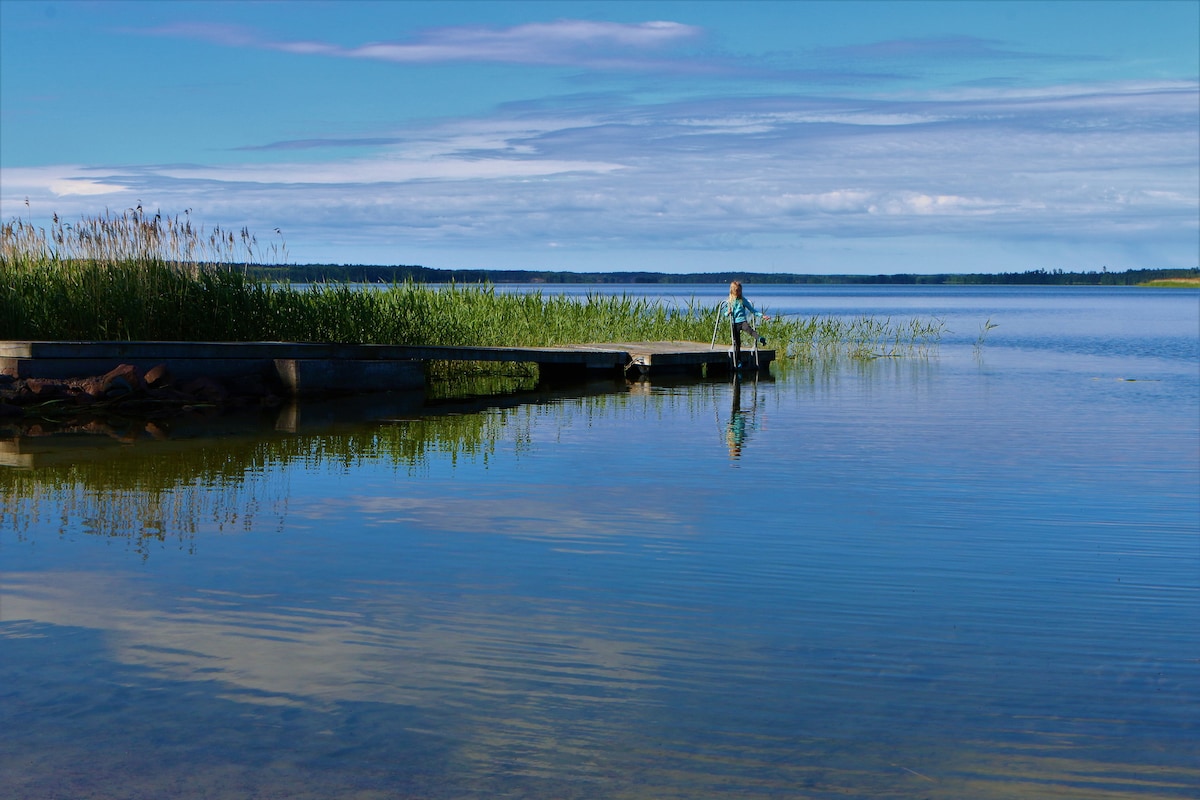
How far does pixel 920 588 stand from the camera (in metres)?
6.48

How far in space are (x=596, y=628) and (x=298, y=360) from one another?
1222 cm

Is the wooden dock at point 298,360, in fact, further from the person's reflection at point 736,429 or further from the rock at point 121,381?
the person's reflection at point 736,429

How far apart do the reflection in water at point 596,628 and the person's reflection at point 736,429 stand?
1.00 meters

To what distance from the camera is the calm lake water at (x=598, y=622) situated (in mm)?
4152

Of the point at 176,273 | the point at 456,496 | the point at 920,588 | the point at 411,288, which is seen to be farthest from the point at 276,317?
the point at 920,588

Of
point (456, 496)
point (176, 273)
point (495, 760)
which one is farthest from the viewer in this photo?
point (176, 273)

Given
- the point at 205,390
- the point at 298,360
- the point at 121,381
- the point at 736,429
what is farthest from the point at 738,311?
the point at 121,381

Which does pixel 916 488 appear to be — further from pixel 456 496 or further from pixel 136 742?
pixel 136 742

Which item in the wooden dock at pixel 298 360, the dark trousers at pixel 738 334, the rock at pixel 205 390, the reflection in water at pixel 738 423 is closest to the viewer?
the reflection in water at pixel 738 423

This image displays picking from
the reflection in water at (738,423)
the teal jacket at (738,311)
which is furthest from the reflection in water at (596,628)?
the teal jacket at (738,311)

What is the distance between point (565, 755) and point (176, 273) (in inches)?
565

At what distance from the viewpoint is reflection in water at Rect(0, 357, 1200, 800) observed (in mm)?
4148

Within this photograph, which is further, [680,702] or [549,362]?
[549,362]

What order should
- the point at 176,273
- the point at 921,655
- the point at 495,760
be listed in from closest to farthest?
the point at 495,760 < the point at 921,655 < the point at 176,273
